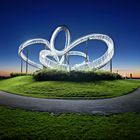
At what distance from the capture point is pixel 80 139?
8.21 meters

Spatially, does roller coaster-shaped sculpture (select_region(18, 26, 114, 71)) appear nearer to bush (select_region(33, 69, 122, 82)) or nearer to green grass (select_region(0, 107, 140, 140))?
bush (select_region(33, 69, 122, 82))

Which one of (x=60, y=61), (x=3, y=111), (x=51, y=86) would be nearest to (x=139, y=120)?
(x=3, y=111)

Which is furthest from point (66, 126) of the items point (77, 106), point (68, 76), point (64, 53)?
point (64, 53)

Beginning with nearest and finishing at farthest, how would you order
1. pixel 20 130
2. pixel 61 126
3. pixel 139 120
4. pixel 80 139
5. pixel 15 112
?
1. pixel 80 139
2. pixel 20 130
3. pixel 61 126
4. pixel 139 120
5. pixel 15 112

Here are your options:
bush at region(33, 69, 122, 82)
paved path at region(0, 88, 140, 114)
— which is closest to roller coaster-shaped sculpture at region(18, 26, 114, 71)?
bush at region(33, 69, 122, 82)

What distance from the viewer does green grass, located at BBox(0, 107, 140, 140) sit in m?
8.47

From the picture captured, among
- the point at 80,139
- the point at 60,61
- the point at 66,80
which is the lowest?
the point at 80,139

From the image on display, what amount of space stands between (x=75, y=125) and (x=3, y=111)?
4623 mm

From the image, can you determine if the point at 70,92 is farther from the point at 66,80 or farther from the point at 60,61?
the point at 60,61

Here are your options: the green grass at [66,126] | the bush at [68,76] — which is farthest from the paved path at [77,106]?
the bush at [68,76]

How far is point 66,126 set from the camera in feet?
32.0

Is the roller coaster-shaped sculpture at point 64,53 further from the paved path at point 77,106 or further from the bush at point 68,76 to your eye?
the paved path at point 77,106

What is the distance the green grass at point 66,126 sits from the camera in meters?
8.47

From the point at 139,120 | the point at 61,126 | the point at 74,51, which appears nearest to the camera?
the point at 61,126
